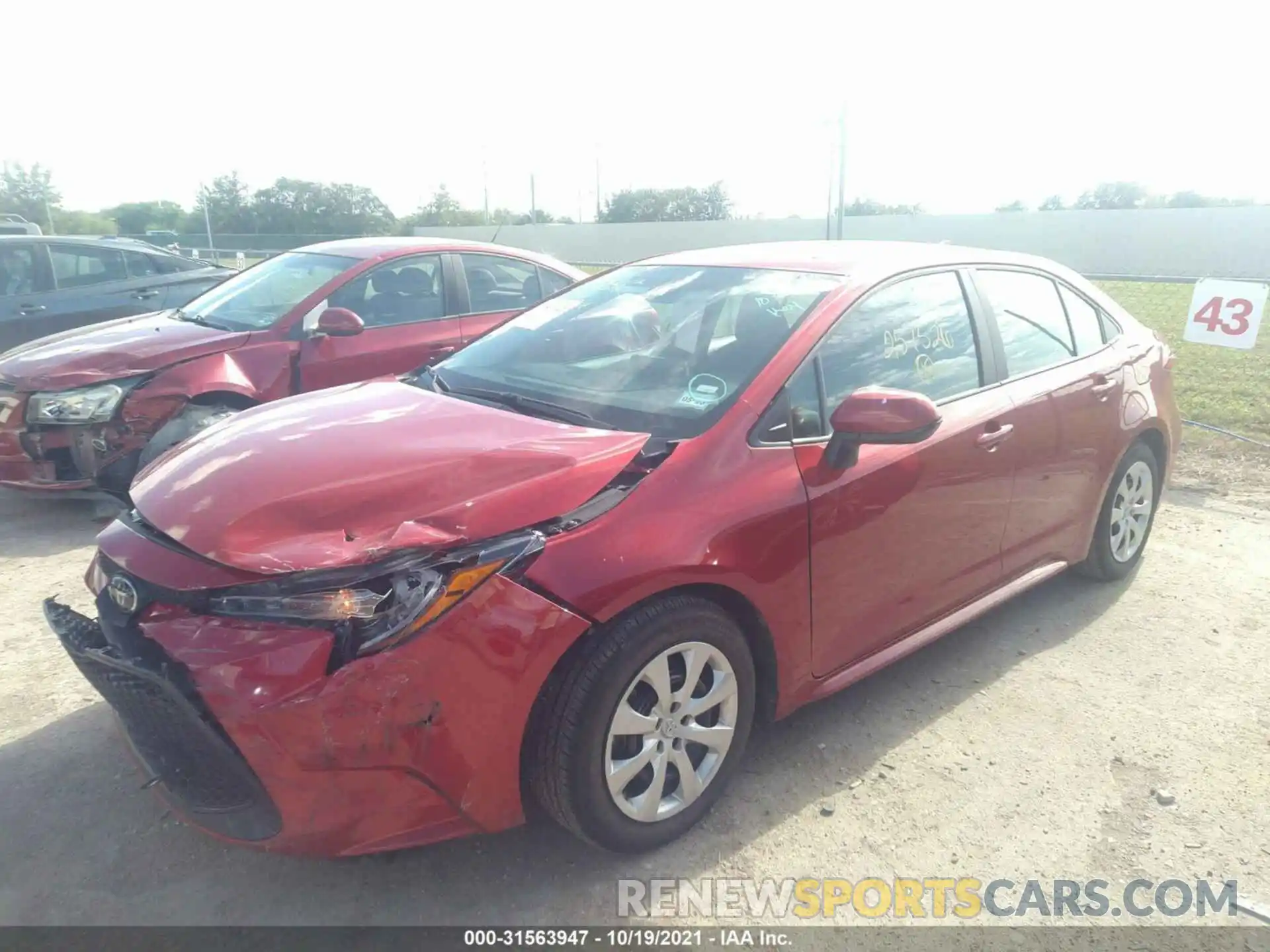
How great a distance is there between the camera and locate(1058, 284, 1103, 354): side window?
4137 mm

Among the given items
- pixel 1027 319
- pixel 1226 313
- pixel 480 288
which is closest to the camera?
pixel 1027 319

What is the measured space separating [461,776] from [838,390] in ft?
5.62

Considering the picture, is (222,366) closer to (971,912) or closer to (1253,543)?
→ (971,912)

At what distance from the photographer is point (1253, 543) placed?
16.8 feet

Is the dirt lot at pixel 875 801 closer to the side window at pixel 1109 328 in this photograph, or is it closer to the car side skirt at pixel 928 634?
the car side skirt at pixel 928 634

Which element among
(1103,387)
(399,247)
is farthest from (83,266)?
(1103,387)

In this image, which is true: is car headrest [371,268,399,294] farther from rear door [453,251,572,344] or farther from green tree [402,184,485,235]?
green tree [402,184,485,235]

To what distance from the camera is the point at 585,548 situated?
93.3 inches

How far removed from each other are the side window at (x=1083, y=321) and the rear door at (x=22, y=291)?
7.89m

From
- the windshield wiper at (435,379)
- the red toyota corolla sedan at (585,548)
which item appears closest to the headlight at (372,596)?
the red toyota corolla sedan at (585,548)

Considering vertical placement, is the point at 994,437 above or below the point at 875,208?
below

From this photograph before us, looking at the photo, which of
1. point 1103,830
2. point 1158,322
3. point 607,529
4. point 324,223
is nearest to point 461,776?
point 607,529

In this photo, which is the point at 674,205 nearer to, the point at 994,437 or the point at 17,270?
the point at 17,270

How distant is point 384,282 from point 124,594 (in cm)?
401
